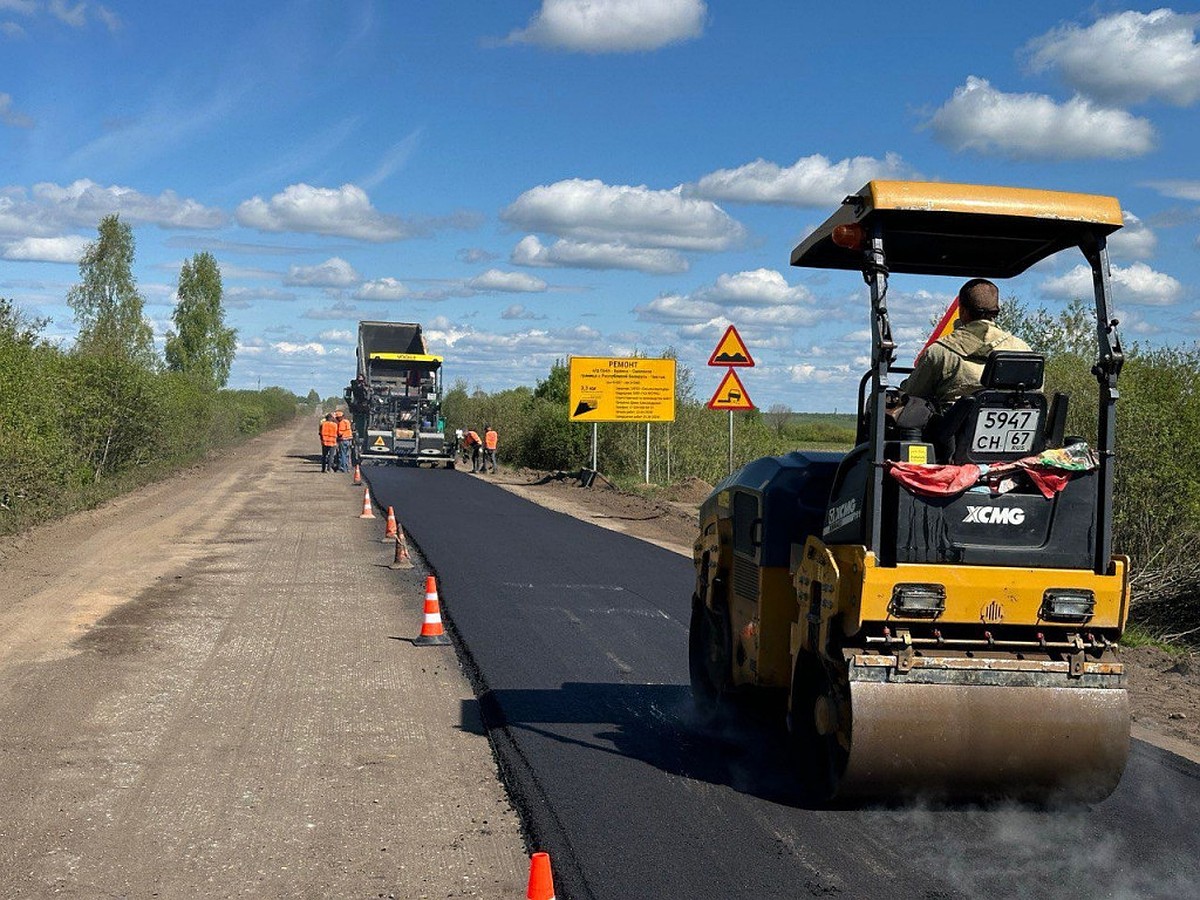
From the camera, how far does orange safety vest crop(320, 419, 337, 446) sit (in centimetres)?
3544

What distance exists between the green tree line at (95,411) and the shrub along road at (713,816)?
41.4 ft

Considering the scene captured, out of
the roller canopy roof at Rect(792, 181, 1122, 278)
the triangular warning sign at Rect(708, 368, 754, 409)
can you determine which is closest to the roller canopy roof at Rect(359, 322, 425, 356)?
the triangular warning sign at Rect(708, 368, 754, 409)

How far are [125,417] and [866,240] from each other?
29.4 m

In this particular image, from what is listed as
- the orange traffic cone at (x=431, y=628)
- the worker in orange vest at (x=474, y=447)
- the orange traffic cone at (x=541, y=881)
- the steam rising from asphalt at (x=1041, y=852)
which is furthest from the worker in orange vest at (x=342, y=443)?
the orange traffic cone at (x=541, y=881)

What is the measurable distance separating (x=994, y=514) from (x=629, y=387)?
26.4 metres

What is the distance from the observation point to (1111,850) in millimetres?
5289

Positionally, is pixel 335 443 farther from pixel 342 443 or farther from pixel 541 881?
pixel 541 881

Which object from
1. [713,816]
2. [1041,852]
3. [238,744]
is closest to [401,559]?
[238,744]

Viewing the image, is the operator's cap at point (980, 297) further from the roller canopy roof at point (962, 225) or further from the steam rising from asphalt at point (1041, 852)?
the steam rising from asphalt at point (1041, 852)

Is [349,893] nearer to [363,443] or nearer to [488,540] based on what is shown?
[488,540]

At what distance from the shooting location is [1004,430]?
539 centimetres

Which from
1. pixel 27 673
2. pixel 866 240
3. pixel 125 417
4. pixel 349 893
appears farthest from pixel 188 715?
pixel 125 417

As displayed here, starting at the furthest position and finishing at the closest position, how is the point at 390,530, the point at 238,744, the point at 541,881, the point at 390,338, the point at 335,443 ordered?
the point at 390,338 < the point at 335,443 < the point at 390,530 < the point at 238,744 < the point at 541,881

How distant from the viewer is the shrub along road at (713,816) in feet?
16.3
